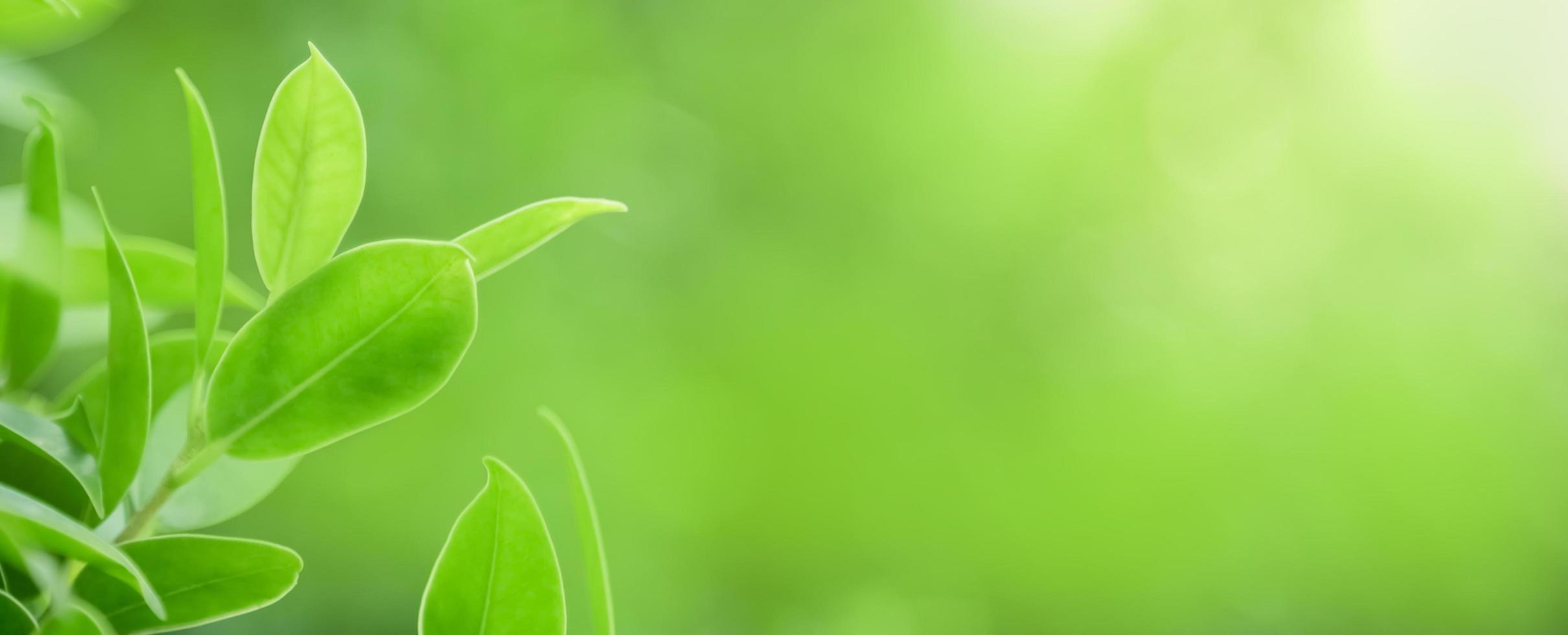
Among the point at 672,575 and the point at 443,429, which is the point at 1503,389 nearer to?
the point at 672,575

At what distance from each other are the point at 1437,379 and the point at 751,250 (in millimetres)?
771

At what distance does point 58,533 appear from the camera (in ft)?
0.30

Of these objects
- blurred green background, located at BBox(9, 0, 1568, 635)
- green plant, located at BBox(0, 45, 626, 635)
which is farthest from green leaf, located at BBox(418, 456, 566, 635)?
blurred green background, located at BBox(9, 0, 1568, 635)

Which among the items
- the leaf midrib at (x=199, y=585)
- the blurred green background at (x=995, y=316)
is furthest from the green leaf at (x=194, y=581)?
the blurred green background at (x=995, y=316)

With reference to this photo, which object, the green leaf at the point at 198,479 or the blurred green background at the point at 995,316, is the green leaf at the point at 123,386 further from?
the blurred green background at the point at 995,316

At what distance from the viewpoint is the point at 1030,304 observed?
100 centimetres

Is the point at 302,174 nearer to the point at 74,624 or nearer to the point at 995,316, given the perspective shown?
the point at 74,624

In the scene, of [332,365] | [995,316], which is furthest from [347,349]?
[995,316]

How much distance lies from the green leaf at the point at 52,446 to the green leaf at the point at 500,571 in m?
0.05

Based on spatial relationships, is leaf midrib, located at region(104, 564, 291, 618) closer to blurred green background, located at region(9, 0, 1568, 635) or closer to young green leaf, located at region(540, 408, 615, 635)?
young green leaf, located at region(540, 408, 615, 635)

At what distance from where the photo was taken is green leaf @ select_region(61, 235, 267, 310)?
A: 16 cm

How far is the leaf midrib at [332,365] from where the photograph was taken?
0.12 meters

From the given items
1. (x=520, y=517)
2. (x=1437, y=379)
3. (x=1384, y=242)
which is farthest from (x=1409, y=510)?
(x=520, y=517)

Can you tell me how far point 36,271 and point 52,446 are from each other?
0.02 m
